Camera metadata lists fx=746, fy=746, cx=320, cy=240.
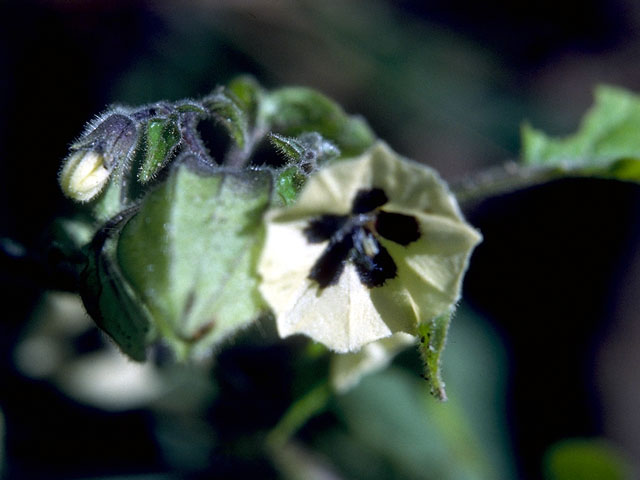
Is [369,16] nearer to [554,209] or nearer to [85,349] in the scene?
[554,209]

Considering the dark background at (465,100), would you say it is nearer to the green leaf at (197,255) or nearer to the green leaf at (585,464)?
the green leaf at (585,464)

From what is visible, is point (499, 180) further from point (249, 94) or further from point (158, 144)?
point (158, 144)

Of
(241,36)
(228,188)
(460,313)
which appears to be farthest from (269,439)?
(241,36)

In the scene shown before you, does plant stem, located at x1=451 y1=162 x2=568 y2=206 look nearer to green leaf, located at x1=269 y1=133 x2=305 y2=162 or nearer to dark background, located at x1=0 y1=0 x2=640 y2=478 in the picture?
green leaf, located at x1=269 y1=133 x2=305 y2=162

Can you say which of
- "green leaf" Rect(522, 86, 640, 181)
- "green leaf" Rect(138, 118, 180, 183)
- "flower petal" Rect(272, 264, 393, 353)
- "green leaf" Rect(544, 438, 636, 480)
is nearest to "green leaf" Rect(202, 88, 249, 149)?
"green leaf" Rect(138, 118, 180, 183)

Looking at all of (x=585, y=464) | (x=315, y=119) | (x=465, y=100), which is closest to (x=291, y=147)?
(x=315, y=119)
